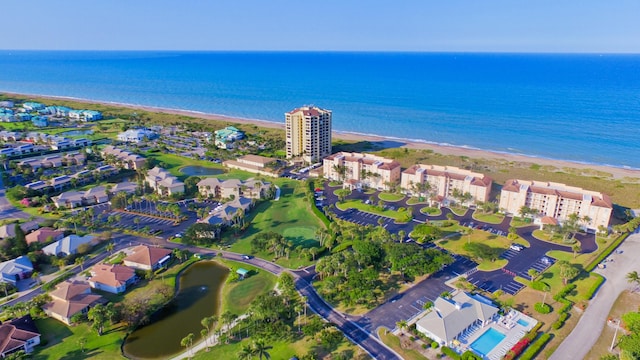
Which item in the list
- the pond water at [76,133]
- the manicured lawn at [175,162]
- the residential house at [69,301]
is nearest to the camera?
the residential house at [69,301]

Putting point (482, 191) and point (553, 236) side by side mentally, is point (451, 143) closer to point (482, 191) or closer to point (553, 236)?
point (482, 191)

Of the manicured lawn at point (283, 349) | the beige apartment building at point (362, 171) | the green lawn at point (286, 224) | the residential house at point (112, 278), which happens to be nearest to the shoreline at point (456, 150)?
the beige apartment building at point (362, 171)

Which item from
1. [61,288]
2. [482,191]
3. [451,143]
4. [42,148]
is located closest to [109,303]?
[61,288]

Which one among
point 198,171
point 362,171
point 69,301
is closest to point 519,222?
point 362,171

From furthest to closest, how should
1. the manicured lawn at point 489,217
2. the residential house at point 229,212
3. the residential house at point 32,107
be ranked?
1. the residential house at point 32,107
2. the manicured lawn at point 489,217
3. the residential house at point 229,212

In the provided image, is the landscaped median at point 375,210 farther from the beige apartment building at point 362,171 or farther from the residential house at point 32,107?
the residential house at point 32,107

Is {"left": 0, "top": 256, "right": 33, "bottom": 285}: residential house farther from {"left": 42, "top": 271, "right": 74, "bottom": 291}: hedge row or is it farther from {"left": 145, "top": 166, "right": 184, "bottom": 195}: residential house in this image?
{"left": 145, "top": 166, "right": 184, "bottom": 195}: residential house

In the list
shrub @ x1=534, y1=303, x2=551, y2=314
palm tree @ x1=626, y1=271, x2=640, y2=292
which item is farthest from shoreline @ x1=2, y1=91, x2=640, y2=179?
shrub @ x1=534, y1=303, x2=551, y2=314
